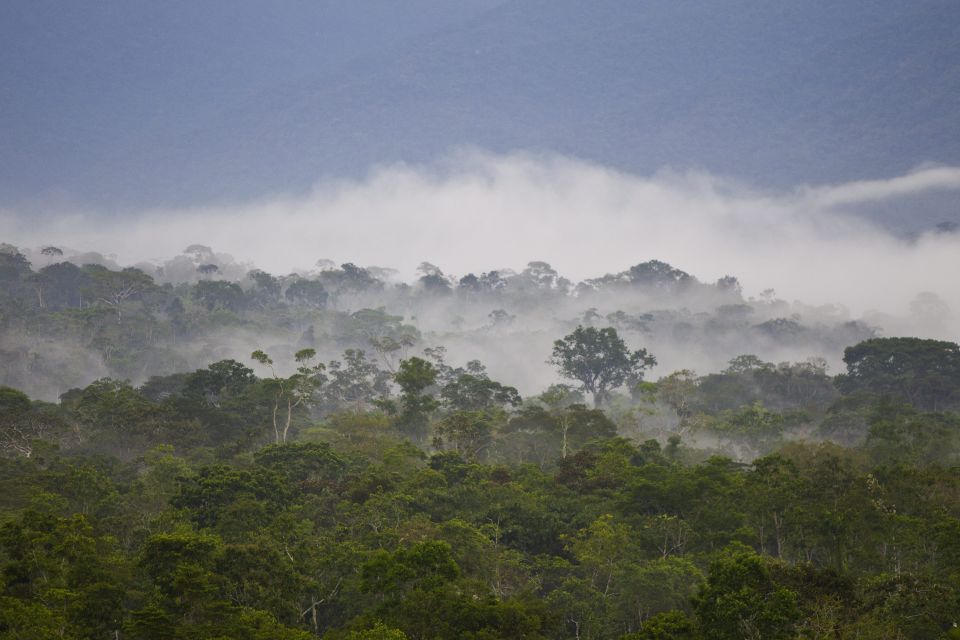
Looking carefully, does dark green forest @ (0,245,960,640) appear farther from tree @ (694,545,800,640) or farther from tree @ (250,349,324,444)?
tree @ (250,349,324,444)

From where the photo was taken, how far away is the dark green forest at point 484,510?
19.9 meters

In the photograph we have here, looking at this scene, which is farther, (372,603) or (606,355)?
(606,355)

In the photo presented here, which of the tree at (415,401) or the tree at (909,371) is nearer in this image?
the tree at (415,401)

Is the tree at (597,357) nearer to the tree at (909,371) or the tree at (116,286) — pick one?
the tree at (909,371)

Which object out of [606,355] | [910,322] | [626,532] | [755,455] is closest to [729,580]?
[626,532]

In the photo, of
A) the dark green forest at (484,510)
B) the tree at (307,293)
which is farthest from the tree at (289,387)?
the tree at (307,293)

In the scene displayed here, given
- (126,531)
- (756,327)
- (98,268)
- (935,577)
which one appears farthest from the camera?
(756,327)

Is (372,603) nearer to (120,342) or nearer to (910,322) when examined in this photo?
(120,342)

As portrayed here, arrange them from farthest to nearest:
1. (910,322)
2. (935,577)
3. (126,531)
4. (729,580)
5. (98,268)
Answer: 1. (910,322)
2. (98,268)
3. (126,531)
4. (935,577)
5. (729,580)

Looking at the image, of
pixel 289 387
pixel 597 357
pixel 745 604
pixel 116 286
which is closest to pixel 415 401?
pixel 289 387

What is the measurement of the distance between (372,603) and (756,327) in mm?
95634

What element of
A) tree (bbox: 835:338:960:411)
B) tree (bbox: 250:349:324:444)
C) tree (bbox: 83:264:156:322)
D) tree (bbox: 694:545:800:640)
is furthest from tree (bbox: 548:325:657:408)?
tree (bbox: 83:264:156:322)

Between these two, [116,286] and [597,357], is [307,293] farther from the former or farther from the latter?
[597,357]

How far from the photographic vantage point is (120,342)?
85875 mm
